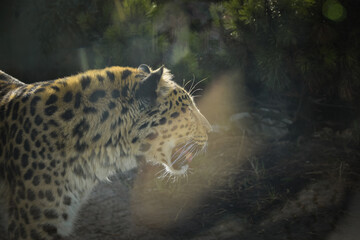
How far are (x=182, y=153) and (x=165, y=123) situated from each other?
0.52 meters

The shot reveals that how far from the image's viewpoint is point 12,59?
7.88 m

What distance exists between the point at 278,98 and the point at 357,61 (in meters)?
1.57

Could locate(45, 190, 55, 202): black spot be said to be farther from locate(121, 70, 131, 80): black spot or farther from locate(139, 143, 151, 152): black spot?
locate(121, 70, 131, 80): black spot

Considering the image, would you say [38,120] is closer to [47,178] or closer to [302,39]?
[47,178]

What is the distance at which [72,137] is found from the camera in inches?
127

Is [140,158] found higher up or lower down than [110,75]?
lower down

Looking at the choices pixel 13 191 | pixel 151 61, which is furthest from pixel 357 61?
pixel 13 191

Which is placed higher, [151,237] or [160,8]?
[160,8]

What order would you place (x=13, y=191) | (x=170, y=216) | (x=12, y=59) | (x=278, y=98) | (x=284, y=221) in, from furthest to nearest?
(x=12, y=59), (x=278, y=98), (x=170, y=216), (x=284, y=221), (x=13, y=191)

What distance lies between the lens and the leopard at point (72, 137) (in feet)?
10.0

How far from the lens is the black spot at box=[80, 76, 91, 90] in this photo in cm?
333

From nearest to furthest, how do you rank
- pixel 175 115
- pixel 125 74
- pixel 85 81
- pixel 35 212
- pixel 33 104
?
1. pixel 35 212
2. pixel 33 104
3. pixel 85 81
4. pixel 125 74
5. pixel 175 115

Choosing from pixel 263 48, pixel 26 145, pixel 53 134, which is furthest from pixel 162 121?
pixel 263 48

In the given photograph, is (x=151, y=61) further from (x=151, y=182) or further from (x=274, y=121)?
(x=274, y=121)
